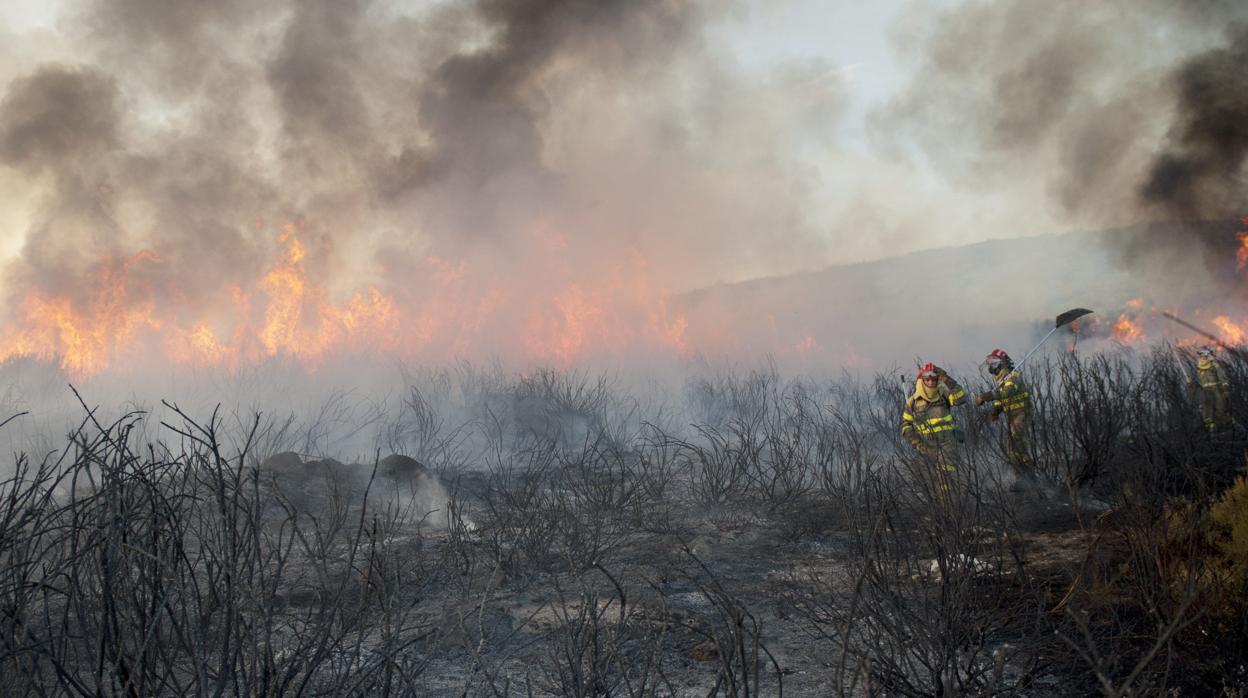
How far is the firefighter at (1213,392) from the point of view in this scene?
839cm

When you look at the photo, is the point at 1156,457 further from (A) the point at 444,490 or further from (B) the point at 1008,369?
(A) the point at 444,490

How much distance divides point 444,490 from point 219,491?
8122 mm

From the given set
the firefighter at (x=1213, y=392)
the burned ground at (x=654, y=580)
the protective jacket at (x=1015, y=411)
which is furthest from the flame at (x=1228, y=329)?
the protective jacket at (x=1015, y=411)

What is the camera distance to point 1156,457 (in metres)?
5.05

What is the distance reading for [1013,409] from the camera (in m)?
8.48

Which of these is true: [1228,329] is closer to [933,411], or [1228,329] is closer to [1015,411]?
[1015,411]

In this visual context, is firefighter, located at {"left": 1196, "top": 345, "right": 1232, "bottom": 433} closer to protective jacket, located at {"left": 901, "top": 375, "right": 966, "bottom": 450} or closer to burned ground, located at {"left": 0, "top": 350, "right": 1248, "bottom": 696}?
burned ground, located at {"left": 0, "top": 350, "right": 1248, "bottom": 696}

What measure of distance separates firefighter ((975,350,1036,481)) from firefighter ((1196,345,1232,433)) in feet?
6.15

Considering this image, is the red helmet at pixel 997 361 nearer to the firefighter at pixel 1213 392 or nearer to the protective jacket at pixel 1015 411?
the protective jacket at pixel 1015 411

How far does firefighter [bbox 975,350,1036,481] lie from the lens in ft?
26.2

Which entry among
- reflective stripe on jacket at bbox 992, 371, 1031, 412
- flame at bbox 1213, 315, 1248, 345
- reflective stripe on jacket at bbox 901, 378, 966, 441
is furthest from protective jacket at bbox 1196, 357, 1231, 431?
flame at bbox 1213, 315, 1248, 345

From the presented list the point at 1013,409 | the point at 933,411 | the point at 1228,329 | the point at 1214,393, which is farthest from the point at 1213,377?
the point at 1228,329

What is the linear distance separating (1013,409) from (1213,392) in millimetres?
3663

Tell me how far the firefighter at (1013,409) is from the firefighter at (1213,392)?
1874 mm
